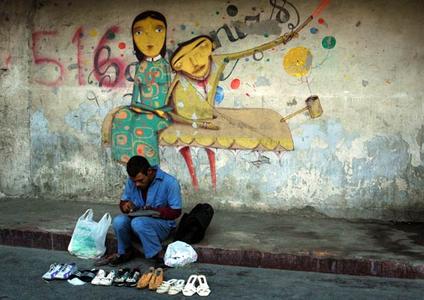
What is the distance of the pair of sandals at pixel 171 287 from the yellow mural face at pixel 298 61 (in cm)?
319

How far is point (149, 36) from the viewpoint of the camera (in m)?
8.06

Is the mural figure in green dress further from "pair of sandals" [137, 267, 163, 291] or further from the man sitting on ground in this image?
"pair of sandals" [137, 267, 163, 291]

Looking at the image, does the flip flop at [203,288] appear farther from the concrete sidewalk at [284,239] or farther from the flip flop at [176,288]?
the concrete sidewalk at [284,239]

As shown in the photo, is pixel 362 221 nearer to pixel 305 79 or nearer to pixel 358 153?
pixel 358 153

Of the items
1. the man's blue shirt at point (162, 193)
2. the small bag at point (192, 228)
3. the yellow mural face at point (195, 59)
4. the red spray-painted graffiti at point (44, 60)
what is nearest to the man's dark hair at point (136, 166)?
the man's blue shirt at point (162, 193)

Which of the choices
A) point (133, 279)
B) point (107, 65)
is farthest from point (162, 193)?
point (107, 65)

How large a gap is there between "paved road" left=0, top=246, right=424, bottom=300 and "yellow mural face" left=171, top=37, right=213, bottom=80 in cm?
271

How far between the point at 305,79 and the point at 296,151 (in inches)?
34.9

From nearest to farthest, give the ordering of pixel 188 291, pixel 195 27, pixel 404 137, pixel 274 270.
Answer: pixel 188 291 < pixel 274 270 < pixel 404 137 < pixel 195 27

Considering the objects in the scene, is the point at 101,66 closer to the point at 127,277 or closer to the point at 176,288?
the point at 127,277


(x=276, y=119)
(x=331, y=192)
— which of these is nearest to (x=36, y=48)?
(x=276, y=119)

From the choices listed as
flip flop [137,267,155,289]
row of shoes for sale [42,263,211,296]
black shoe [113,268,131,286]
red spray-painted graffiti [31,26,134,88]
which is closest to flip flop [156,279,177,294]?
row of shoes for sale [42,263,211,296]

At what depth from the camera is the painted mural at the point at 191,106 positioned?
303 inches

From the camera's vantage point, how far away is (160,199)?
250 inches
